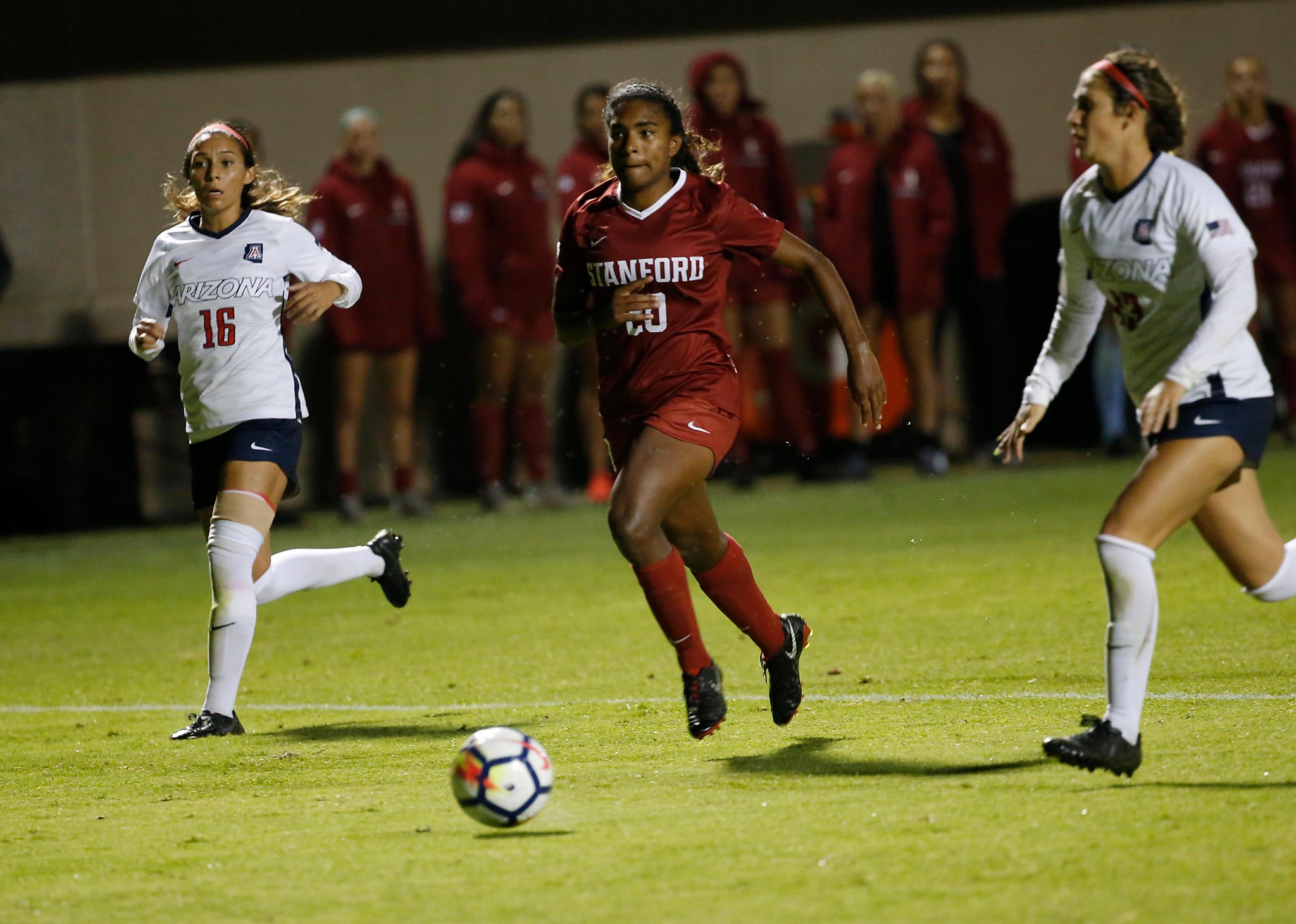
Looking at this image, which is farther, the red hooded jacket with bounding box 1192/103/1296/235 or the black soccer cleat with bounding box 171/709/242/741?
the red hooded jacket with bounding box 1192/103/1296/235

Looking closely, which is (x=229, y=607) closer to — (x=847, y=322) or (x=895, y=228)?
(x=847, y=322)

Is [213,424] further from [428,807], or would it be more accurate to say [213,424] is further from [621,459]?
[428,807]

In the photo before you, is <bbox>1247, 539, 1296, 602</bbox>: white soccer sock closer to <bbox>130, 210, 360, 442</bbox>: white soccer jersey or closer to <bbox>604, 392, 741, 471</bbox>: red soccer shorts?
<bbox>604, 392, 741, 471</bbox>: red soccer shorts

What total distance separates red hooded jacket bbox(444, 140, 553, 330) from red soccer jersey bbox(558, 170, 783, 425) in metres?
Result: 7.35

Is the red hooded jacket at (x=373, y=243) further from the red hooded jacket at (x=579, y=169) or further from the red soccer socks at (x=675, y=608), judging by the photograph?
the red soccer socks at (x=675, y=608)

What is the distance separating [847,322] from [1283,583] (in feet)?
5.00

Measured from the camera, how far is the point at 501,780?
4.32m

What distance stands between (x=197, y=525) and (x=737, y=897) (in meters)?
10.9

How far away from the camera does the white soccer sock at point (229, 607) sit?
603 cm

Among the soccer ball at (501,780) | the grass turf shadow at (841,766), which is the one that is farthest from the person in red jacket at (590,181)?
the soccer ball at (501,780)

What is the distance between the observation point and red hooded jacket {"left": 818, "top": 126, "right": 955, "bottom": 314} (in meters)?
13.1

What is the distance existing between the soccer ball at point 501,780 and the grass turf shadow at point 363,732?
53.8 inches

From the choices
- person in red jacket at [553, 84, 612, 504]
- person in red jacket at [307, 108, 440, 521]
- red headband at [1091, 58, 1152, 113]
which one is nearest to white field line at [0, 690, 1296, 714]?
red headband at [1091, 58, 1152, 113]

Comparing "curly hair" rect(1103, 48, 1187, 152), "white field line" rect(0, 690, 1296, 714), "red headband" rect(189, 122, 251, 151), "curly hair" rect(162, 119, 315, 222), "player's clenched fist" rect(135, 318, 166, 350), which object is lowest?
"white field line" rect(0, 690, 1296, 714)
